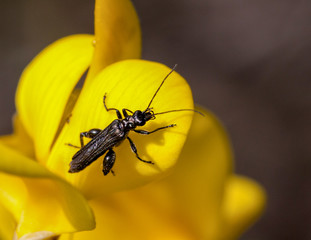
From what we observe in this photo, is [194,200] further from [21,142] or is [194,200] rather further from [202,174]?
[21,142]

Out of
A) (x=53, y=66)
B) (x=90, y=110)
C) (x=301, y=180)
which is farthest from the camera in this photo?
(x=301, y=180)

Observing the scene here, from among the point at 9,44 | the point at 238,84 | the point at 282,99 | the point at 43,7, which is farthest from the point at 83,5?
the point at 282,99

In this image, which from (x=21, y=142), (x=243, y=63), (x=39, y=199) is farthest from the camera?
(x=243, y=63)

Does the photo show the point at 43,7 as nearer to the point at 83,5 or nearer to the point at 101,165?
the point at 83,5

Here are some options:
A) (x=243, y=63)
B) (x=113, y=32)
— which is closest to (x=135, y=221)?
(x=113, y=32)

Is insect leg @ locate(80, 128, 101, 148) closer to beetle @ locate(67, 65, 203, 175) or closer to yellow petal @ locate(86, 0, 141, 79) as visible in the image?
beetle @ locate(67, 65, 203, 175)

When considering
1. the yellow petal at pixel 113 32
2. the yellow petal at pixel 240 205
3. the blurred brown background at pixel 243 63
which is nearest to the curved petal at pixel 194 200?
the yellow petal at pixel 240 205

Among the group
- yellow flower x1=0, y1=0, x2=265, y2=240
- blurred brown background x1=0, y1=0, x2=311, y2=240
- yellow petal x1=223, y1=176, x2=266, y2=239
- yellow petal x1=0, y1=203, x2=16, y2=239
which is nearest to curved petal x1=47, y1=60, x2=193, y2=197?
yellow flower x1=0, y1=0, x2=265, y2=240
